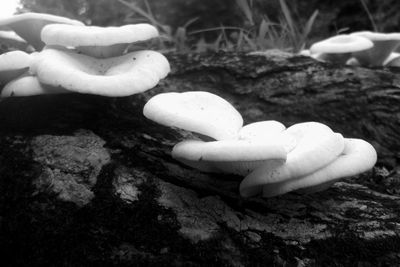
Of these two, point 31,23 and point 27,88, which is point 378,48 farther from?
point 27,88

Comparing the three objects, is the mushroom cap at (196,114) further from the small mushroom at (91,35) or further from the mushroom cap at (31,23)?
the mushroom cap at (31,23)

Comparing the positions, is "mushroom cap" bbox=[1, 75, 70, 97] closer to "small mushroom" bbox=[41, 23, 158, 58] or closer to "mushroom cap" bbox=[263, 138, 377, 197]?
"small mushroom" bbox=[41, 23, 158, 58]

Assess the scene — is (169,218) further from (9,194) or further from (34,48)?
(34,48)

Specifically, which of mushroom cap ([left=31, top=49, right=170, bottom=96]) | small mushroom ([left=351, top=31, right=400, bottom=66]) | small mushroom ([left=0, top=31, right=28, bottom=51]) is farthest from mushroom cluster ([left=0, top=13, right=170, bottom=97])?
small mushroom ([left=351, top=31, right=400, bottom=66])

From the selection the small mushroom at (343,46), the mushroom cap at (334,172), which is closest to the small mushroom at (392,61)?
the small mushroom at (343,46)

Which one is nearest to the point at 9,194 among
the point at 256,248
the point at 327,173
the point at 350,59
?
the point at 256,248
